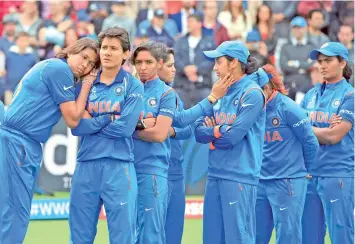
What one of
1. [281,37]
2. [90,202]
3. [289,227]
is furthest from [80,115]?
[281,37]

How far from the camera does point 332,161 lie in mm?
9656

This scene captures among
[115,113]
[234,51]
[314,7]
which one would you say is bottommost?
[115,113]

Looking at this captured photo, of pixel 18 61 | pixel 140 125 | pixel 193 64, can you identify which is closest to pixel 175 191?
pixel 140 125

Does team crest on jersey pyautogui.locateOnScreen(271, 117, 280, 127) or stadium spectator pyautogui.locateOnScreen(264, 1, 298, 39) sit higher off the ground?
stadium spectator pyautogui.locateOnScreen(264, 1, 298, 39)

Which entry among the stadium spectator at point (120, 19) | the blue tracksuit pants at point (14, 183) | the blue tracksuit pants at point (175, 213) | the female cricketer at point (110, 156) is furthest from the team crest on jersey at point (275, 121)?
the stadium spectator at point (120, 19)

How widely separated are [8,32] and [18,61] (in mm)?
1124

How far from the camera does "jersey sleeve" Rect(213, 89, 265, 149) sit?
27.4ft

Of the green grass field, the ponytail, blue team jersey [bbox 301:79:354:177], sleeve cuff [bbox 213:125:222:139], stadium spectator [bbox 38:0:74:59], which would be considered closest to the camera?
sleeve cuff [bbox 213:125:222:139]

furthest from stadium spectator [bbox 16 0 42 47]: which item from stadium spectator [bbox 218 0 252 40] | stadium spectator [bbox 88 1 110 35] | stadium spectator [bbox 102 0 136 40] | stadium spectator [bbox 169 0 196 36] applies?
stadium spectator [bbox 218 0 252 40]

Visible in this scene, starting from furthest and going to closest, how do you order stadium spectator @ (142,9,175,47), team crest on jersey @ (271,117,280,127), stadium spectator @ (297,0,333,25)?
stadium spectator @ (297,0,333,25) → stadium spectator @ (142,9,175,47) → team crest on jersey @ (271,117,280,127)

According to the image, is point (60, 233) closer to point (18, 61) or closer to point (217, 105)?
point (217, 105)

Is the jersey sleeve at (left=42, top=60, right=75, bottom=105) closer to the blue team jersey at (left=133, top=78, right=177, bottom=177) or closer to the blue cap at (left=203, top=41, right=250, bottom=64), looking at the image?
the blue team jersey at (left=133, top=78, right=177, bottom=177)

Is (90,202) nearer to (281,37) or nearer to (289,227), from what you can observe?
(289,227)

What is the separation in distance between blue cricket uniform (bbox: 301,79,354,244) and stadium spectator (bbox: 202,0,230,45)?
8522 millimetres
